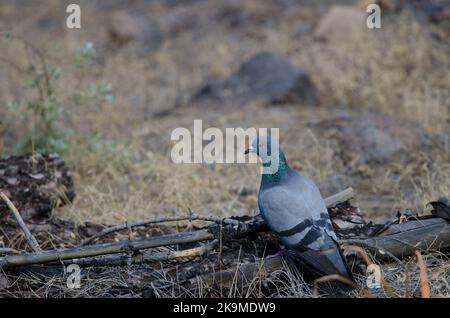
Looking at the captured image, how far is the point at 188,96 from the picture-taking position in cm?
795

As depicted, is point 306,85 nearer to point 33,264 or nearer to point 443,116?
point 443,116

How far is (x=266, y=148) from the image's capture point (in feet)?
11.3

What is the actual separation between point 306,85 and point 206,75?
1.59 meters

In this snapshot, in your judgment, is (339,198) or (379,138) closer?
(339,198)

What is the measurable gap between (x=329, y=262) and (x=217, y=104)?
Answer: 4482 millimetres

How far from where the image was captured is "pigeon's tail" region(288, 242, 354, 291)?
2.95 metres

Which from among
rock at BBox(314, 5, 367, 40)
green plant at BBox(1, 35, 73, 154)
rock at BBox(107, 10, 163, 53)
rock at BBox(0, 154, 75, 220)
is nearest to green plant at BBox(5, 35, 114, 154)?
green plant at BBox(1, 35, 73, 154)

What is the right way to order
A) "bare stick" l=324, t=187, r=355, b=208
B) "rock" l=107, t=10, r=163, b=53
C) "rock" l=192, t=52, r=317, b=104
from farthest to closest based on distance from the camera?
"rock" l=107, t=10, r=163, b=53
"rock" l=192, t=52, r=317, b=104
"bare stick" l=324, t=187, r=355, b=208

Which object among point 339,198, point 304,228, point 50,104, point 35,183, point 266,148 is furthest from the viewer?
point 50,104

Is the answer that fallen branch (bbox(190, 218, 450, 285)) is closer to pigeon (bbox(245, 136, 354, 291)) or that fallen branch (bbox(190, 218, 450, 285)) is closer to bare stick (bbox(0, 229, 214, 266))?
pigeon (bbox(245, 136, 354, 291))

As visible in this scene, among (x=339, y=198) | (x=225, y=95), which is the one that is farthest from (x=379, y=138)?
(x=339, y=198)

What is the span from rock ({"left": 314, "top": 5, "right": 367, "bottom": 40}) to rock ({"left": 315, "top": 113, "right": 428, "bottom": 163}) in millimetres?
2212

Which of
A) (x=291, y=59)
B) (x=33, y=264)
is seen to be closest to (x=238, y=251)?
(x=33, y=264)

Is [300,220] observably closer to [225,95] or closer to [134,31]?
[225,95]
